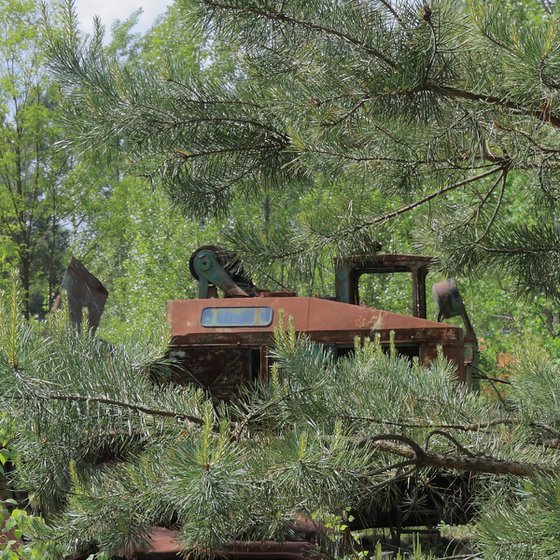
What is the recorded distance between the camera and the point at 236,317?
6051mm

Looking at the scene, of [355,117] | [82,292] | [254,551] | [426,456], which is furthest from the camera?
[82,292]

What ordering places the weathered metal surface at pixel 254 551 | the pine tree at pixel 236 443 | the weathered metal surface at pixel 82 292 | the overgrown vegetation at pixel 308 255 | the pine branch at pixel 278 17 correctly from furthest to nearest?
1. the weathered metal surface at pixel 82 292
2. the weathered metal surface at pixel 254 551
3. the pine branch at pixel 278 17
4. the overgrown vegetation at pixel 308 255
5. the pine tree at pixel 236 443

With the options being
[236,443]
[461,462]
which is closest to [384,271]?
[461,462]

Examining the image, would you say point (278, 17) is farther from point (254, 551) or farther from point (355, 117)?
point (254, 551)

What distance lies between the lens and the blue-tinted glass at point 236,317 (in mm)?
5984

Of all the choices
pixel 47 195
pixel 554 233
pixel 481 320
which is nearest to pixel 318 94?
pixel 554 233

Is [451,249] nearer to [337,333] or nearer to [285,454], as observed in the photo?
[337,333]

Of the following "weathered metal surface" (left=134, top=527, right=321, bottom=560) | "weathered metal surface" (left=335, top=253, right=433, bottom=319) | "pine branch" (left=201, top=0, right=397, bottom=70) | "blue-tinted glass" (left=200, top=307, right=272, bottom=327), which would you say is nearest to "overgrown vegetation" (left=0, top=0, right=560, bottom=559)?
"pine branch" (left=201, top=0, right=397, bottom=70)

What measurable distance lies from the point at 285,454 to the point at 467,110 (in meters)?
1.81

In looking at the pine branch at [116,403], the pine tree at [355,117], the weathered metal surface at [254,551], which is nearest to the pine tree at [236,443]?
the pine branch at [116,403]

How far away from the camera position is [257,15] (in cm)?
362

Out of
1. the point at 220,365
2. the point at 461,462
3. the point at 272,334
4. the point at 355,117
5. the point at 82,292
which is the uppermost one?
the point at 355,117

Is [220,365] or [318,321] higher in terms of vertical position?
[318,321]

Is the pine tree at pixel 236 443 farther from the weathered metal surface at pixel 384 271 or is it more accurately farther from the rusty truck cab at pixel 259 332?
the weathered metal surface at pixel 384 271
